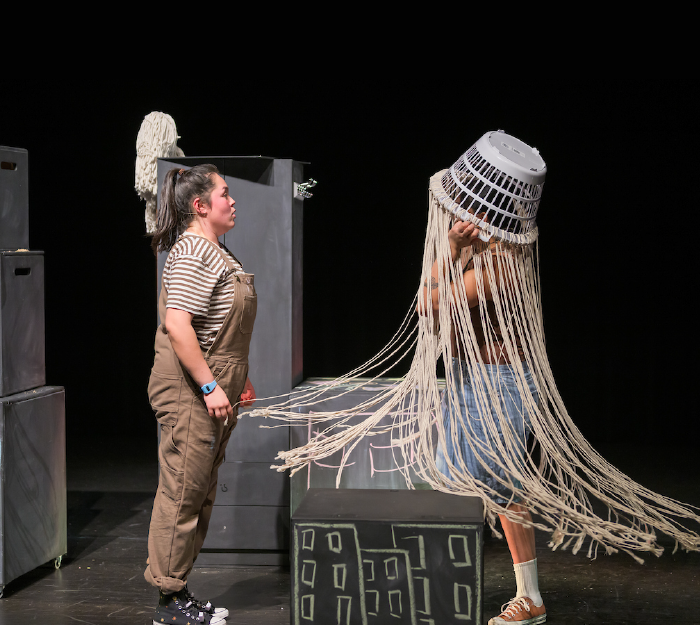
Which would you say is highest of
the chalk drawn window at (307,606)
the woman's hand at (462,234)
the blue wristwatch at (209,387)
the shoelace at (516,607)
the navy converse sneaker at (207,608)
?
the woman's hand at (462,234)

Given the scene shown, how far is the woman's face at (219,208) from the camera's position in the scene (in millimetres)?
2291

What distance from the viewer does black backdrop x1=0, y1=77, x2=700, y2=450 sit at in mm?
4152

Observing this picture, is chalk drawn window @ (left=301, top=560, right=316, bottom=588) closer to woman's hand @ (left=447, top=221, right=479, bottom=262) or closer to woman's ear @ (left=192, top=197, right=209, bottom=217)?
woman's hand @ (left=447, top=221, right=479, bottom=262)

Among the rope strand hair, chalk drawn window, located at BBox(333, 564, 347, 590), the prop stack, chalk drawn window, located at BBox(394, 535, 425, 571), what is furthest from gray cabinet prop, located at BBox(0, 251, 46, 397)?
chalk drawn window, located at BBox(394, 535, 425, 571)

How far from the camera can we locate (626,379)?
448 centimetres

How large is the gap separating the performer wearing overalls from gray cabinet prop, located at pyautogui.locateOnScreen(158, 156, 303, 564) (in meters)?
0.51

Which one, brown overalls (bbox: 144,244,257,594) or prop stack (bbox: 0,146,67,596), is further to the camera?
prop stack (bbox: 0,146,67,596)

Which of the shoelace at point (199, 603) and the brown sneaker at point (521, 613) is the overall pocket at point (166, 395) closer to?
the shoelace at point (199, 603)

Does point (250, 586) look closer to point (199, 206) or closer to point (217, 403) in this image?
point (217, 403)

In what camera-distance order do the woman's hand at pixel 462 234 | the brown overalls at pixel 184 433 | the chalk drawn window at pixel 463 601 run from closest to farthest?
the chalk drawn window at pixel 463 601, the woman's hand at pixel 462 234, the brown overalls at pixel 184 433

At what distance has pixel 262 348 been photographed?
2.86 metres

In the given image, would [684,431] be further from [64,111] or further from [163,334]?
[64,111]

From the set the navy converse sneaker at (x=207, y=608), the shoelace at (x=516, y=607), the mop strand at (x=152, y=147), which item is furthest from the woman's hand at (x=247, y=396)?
the shoelace at (x=516, y=607)

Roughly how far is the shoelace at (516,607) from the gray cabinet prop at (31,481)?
153 cm
